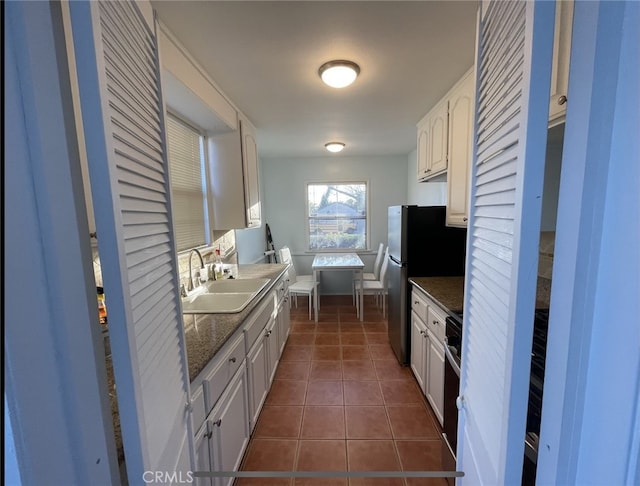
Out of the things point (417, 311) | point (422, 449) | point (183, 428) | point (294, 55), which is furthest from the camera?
point (417, 311)

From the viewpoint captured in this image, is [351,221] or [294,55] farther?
[351,221]

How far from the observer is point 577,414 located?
443mm

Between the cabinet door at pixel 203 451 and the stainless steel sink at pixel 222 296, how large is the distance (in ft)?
2.05

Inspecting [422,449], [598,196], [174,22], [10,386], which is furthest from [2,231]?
[422,449]

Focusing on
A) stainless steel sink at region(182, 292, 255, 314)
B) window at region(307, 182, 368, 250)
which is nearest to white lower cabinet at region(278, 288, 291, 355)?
stainless steel sink at region(182, 292, 255, 314)

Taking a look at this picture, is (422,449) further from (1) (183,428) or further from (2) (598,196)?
(2) (598,196)

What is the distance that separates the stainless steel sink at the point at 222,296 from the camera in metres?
1.87

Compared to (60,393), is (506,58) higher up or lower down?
higher up

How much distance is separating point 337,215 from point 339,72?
10.1 ft

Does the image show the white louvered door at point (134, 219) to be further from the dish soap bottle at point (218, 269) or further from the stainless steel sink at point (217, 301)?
the dish soap bottle at point (218, 269)

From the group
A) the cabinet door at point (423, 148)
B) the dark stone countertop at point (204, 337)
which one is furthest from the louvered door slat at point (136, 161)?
the cabinet door at point (423, 148)

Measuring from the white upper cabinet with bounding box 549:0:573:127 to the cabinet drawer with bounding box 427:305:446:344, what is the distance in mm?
1185

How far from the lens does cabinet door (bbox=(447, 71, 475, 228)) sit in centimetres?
175

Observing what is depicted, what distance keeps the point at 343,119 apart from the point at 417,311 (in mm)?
1882
